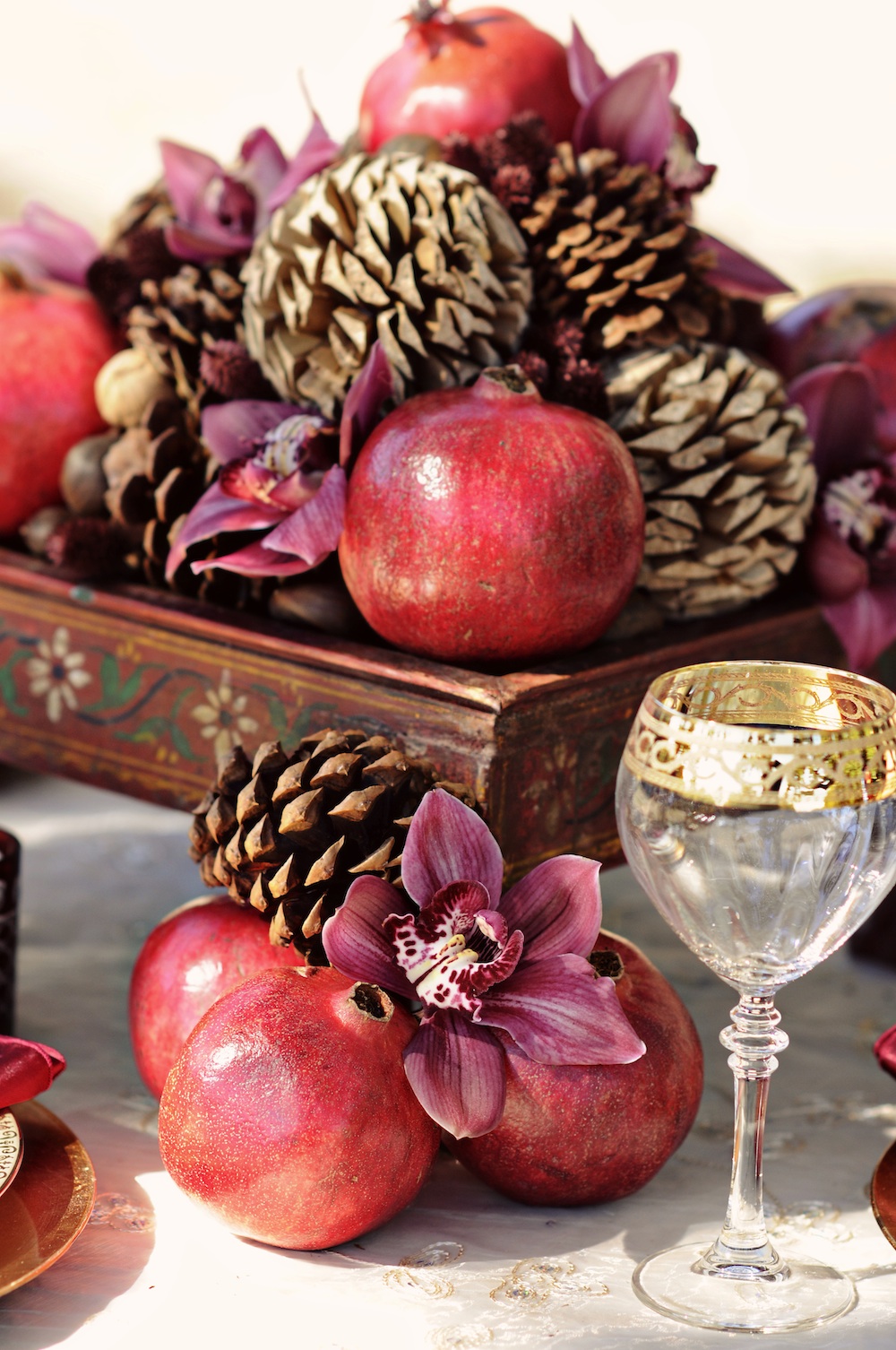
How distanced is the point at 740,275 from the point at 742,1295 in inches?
24.0

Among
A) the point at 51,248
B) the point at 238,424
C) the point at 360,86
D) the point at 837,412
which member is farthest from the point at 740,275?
the point at 360,86

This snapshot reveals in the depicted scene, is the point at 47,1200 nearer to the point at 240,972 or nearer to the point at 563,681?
the point at 240,972

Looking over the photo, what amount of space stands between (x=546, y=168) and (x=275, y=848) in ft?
1.42

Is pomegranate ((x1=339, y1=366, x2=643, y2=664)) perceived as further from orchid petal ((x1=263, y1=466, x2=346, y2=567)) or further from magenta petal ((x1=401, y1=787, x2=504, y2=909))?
magenta petal ((x1=401, y1=787, x2=504, y2=909))

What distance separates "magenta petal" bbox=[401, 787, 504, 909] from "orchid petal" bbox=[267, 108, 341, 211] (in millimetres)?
445

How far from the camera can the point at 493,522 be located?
26.9 inches

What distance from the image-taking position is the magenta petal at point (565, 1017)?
1.96 feet

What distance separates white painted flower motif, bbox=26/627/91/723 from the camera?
2.83ft

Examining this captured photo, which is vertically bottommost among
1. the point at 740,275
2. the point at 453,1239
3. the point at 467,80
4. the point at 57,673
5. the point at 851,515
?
the point at 453,1239

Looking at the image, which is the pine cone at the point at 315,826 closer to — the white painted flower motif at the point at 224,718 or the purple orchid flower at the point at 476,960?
the purple orchid flower at the point at 476,960

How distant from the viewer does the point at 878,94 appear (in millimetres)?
1518

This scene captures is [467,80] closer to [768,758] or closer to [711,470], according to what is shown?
[711,470]

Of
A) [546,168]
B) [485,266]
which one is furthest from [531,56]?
[485,266]

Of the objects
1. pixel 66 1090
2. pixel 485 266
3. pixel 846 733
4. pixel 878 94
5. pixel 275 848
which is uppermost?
pixel 878 94
